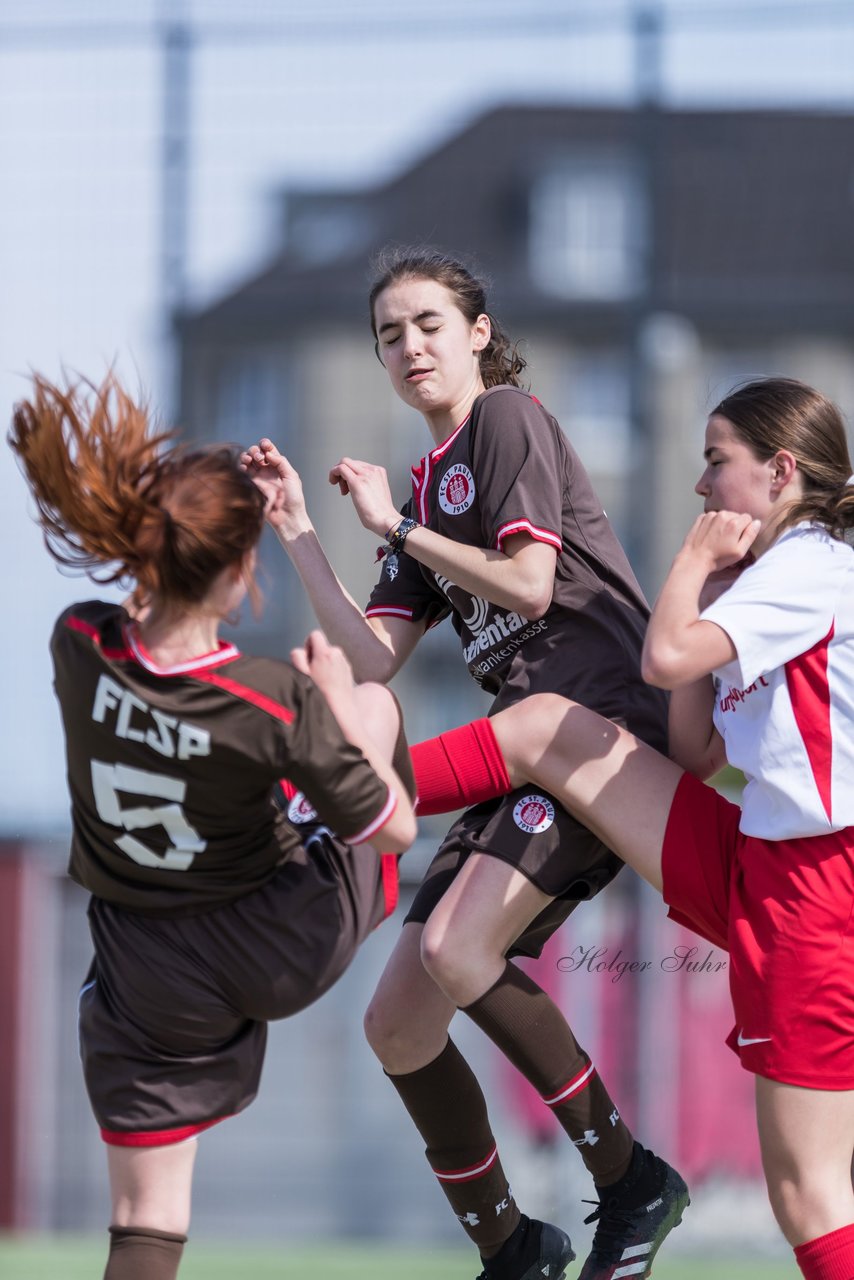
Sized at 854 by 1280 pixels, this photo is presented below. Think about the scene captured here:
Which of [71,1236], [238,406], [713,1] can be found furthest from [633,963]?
[713,1]

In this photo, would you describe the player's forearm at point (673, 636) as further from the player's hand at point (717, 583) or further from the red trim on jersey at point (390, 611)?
the red trim on jersey at point (390, 611)

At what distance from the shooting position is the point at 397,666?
249cm

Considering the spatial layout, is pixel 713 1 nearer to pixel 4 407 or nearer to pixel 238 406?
pixel 238 406

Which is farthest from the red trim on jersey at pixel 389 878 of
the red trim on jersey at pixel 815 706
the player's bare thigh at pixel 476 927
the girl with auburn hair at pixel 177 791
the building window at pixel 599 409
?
the building window at pixel 599 409

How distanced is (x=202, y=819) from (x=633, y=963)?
247 cm

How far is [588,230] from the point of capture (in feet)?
17.0

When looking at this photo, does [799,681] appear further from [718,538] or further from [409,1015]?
[409,1015]

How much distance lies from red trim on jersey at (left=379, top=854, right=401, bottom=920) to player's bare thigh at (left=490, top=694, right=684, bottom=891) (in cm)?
26

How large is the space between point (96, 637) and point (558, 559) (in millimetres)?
752

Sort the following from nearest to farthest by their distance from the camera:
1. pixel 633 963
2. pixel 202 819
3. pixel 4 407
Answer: pixel 202 819
pixel 633 963
pixel 4 407

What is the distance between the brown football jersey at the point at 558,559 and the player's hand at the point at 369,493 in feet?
0.35

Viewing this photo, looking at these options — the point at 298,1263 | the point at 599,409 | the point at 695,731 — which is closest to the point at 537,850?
the point at 695,731

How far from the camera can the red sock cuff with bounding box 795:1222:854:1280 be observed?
1.91 m

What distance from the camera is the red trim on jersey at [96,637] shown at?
180cm
